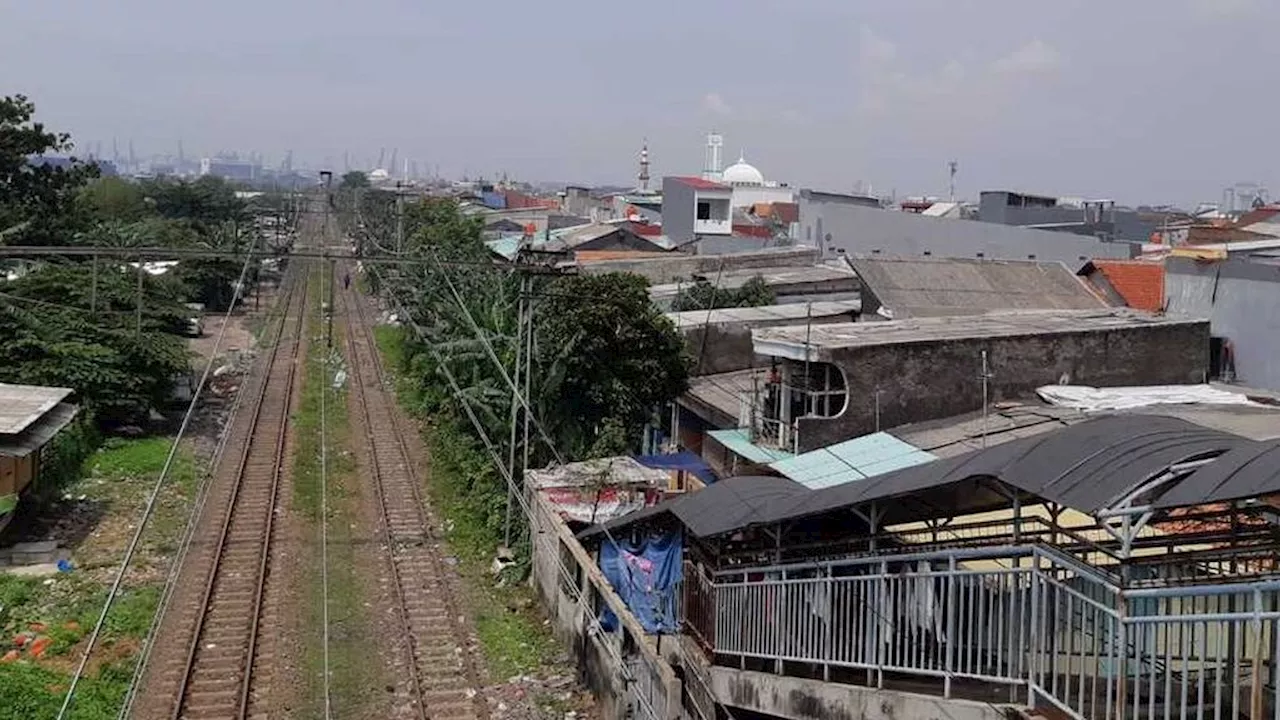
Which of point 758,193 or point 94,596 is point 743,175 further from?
point 94,596

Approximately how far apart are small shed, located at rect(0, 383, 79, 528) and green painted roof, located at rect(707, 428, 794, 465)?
9525 millimetres

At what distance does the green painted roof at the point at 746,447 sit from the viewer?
15.7 meters

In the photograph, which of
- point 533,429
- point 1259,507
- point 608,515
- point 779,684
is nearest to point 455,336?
point 533,429

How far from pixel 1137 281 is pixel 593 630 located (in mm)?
17221

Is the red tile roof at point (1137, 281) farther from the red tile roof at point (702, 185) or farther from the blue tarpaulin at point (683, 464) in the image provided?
the red tile roof at point (702, 185)

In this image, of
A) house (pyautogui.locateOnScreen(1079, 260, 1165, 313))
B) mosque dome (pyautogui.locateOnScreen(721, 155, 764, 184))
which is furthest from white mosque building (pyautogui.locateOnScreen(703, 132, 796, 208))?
house (pyautogui.locateOnScreen(1079, 260, 1165, 313))

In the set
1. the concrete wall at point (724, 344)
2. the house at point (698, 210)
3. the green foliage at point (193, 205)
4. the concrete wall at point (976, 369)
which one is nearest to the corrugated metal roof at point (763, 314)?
the concrete wall at point (724, 344)

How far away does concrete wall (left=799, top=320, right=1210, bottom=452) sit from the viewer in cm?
1616

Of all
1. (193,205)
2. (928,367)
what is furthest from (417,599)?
(193,205)

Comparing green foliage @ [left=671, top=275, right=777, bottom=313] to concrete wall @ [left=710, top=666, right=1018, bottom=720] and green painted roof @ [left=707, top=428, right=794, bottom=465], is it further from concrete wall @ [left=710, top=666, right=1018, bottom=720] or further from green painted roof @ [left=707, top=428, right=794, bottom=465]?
concrete wall @ [left=710, top=666, right=1018, bottom=720]

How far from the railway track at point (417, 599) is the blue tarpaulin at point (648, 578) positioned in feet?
5.54

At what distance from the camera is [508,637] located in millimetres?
13836

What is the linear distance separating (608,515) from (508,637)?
2.14 meters

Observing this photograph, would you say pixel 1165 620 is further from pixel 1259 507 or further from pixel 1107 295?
pixel 1107 295
